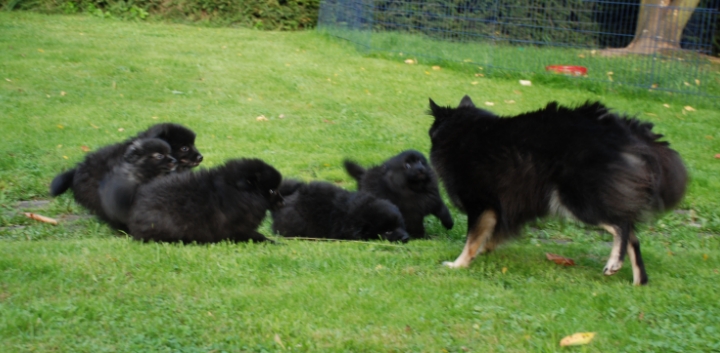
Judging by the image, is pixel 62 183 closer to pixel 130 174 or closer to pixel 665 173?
pixel 130 174

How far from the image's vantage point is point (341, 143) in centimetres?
980

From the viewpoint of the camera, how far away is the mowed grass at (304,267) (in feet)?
13.4

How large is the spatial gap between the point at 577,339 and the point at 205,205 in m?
3.15

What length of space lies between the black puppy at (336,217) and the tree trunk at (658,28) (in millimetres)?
8656

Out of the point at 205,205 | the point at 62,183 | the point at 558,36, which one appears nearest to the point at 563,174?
the point at 205,205

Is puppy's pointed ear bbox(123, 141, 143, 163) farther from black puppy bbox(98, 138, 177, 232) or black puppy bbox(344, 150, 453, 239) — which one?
black puppy bbox(344, 150, 453, 239)

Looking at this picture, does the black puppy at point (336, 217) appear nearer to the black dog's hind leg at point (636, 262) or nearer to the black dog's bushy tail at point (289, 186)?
the black dog's bushy tail at point (289, 186)

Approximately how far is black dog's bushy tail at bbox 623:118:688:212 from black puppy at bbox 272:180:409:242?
7.97 ft

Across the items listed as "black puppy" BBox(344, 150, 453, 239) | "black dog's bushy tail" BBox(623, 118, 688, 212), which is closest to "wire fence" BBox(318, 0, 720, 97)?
"black puppy" BBox(344, 150, 453, 239)

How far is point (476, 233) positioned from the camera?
5.58m

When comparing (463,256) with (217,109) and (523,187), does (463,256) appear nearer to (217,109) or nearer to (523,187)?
(523,187)

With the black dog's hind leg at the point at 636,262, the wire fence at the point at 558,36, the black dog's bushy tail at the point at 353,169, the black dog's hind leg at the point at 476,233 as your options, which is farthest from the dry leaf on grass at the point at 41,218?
the wire fence at the point at 558,36

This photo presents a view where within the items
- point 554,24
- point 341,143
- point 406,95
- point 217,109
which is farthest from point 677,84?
point 217,109

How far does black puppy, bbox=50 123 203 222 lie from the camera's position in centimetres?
646
